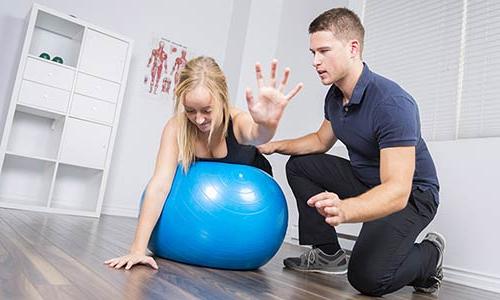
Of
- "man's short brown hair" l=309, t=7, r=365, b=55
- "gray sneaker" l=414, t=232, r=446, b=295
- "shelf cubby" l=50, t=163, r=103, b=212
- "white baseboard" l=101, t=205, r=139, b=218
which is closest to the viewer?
"man's short brown hair" l=309, t=7, r=365, b=55

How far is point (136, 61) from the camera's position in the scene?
3650 mm

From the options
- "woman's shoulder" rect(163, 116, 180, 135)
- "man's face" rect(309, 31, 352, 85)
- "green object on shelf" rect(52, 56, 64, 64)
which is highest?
"green object on shelf" rect(52, 56, 64, 64)

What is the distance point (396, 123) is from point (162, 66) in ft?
9.30

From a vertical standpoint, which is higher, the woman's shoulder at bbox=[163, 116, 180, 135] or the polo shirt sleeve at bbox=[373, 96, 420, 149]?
the polo shirt sleeve at bbox=[373, 96, 420, 149]

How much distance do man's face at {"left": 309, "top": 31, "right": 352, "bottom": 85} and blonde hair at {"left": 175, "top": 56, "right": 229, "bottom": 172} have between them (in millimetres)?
354

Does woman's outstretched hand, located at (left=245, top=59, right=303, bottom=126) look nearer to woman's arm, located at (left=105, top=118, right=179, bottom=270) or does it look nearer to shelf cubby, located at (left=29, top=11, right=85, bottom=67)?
woman's arm, located at (left=105, top=118, right=179, bottom=270)

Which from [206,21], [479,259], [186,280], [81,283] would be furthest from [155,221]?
[206,21]

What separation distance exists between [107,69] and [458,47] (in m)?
2.38

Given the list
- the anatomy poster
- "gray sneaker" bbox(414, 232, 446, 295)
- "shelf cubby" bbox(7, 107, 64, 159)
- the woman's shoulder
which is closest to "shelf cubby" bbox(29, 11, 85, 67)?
"shelf cubby" bbox(7, 107, 64, 159)

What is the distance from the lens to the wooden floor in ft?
3.12

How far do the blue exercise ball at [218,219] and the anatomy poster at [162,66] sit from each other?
7.84 ft

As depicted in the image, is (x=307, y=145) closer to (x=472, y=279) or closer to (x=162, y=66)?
(x=472, y=279)

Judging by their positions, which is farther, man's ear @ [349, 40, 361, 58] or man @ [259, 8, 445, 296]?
man's ear @ [349, 40, 361, 58]

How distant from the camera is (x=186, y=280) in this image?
3.99 feet
